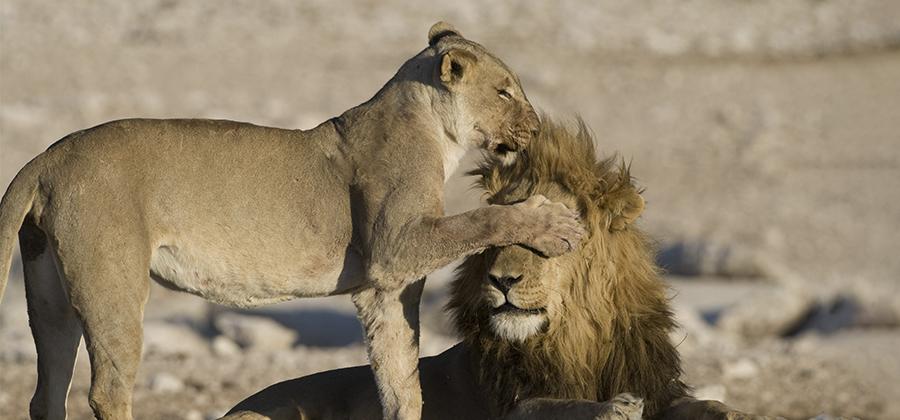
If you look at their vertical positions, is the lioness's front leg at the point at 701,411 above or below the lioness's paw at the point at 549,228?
below

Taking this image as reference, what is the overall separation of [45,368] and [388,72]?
1394 centimetres

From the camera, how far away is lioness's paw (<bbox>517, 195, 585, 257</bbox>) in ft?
16.1

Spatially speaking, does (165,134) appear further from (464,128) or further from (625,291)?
(625,291)

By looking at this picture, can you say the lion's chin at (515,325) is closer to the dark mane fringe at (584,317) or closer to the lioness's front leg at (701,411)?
the dark mane fringe at (584,317)

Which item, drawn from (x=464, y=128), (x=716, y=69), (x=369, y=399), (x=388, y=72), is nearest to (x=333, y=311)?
(x=369, y=399)

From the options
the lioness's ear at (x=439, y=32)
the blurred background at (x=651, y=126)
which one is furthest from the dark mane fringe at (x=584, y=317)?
the blurred background at (x=651, y=126)

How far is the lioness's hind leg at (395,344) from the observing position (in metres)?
5.16

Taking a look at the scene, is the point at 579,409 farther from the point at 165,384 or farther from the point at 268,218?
the point at 165,384

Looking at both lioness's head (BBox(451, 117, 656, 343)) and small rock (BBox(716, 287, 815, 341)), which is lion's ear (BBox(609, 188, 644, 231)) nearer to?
lioness's head (BBox(451, 117, 656, 343))

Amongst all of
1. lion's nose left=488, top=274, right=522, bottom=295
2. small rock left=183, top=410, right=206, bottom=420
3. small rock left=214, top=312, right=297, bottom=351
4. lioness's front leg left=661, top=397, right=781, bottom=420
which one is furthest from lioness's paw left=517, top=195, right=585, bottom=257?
small rock left=214, top=312, right=297, bottom=351

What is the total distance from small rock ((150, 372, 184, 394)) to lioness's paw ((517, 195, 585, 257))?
3.88 m

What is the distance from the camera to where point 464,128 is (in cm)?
517

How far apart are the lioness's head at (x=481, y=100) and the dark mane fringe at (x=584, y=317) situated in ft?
0.46

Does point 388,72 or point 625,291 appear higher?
point 388,72
